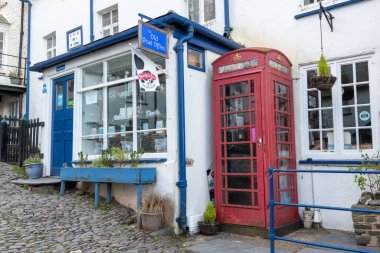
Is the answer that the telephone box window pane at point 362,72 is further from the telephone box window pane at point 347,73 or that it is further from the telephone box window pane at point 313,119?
the telephone box window pane at point 313,119

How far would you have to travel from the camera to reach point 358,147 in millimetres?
6695

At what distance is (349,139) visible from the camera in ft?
22.4

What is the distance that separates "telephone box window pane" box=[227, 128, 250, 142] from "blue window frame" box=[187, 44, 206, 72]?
138 cm

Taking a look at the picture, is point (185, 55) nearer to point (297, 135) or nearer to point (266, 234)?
point (297, 135)

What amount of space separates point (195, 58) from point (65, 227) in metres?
3.84

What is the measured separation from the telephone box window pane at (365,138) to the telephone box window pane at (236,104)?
7.08 feet

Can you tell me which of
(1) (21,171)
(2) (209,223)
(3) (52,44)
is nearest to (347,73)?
(2) (209,223)

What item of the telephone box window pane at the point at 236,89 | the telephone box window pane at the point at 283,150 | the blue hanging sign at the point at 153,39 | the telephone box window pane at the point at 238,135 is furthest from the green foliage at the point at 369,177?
the blue hanging sign at the point at 153,39

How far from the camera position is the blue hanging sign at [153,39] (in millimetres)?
5922

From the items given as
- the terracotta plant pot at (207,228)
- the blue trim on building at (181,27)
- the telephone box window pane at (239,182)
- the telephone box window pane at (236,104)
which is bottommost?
the terracotta plant pot at (207,228)

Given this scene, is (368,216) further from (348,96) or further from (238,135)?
(238,135)

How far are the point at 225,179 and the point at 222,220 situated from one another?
29.7 inches

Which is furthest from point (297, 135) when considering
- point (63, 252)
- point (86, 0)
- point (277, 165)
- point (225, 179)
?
point (86, 0)

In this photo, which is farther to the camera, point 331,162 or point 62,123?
point 62,123
